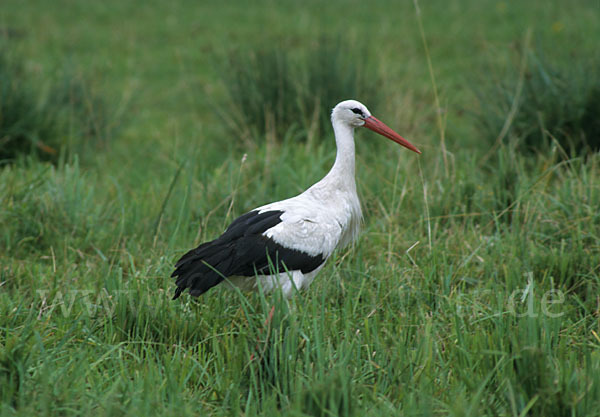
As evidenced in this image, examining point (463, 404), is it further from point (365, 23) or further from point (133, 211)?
point (365, 23)

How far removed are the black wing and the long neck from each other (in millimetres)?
470

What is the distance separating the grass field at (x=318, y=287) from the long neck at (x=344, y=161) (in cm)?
40

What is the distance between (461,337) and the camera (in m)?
2.86

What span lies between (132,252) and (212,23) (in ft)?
26.9

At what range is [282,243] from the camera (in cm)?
338

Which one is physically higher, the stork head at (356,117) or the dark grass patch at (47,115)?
the stork head at (356,117)

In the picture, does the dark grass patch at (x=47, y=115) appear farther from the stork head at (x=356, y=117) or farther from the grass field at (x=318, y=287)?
the stork head at (x=356, y=117)

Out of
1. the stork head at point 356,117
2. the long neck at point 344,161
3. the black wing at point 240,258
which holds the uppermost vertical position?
the stork head at point 356,117

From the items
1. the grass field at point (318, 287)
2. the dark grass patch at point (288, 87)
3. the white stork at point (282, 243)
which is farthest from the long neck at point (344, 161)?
the dark grass patch at point (288, 87)

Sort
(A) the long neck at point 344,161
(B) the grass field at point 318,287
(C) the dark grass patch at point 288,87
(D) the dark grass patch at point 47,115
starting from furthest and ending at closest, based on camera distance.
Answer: (C) the dark grass patch at point 288,87
(D) the dark grass patch at point 47,115
(A) the long neck at point 344,161
(B) the grass field at point 318,287

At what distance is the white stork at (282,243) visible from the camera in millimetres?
3229

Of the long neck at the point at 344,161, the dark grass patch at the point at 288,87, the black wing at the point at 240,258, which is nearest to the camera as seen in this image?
the black wing at the point at 240,258

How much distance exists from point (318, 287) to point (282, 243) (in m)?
0.38

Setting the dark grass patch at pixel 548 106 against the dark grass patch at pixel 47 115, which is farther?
the dark grass patch at pixel 47 115
